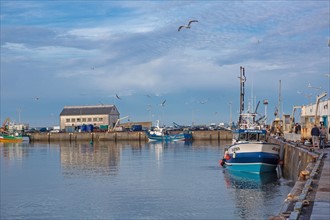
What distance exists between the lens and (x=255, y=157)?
36906 millimetres

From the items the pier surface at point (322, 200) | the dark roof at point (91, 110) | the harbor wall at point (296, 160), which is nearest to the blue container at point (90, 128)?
the dark roof at point (91, 110)

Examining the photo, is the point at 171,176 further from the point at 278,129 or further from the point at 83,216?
the point at 278,129

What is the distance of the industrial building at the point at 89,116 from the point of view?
142 meters

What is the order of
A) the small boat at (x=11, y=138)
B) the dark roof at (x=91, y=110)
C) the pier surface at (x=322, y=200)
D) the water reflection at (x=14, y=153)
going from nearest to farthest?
the pier surface at (x=322, y=200)
the water reflection at (x=14, y=153)
the small boat at (x=11, y=138)
the dark roof at (x=91, y=110)

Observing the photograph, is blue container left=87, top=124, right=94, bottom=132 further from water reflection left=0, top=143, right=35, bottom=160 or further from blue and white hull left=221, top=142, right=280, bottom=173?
blue and white hull left=221, top=142, right=280, bottom=173

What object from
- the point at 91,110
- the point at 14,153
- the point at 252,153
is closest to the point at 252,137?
the point at 252,153

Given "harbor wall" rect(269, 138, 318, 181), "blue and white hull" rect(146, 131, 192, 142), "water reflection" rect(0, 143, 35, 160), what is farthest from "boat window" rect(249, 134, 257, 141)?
"blue and white hull" rect(146, 131, 192, 142)

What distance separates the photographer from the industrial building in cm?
14175

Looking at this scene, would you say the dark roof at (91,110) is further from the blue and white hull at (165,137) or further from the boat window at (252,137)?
the boat window at (252,137)

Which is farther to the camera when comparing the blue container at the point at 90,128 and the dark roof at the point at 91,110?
the dark roof at the point at 91,110

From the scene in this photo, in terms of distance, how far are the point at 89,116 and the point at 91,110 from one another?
2.09m

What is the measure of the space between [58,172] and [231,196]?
1987 centimetres

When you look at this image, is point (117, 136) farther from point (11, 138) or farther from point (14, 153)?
point (14, 153)

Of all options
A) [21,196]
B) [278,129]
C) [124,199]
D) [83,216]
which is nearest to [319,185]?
[83,216]
